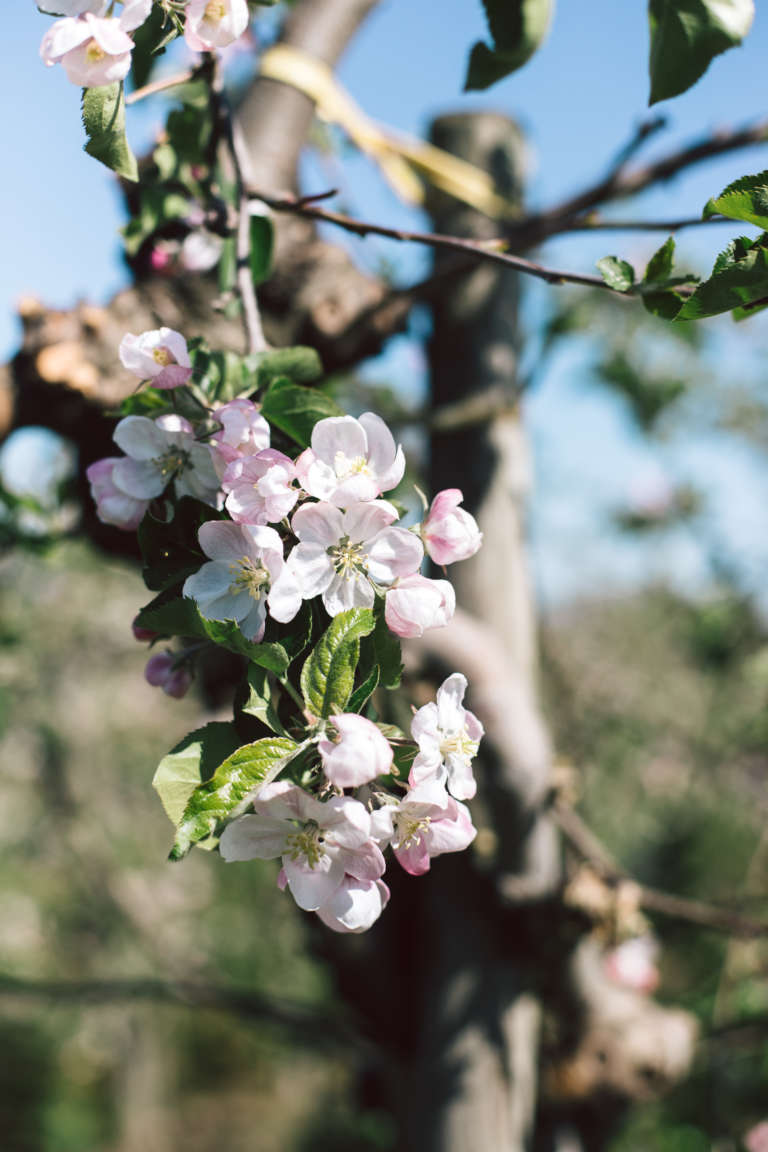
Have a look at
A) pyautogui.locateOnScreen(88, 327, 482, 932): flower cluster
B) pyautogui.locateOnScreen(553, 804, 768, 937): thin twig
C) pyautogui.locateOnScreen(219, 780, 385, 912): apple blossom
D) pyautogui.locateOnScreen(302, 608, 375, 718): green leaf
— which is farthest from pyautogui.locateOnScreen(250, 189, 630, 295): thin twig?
pyautogui.locateOnScreen(553, 804, 768, 937): thin twig

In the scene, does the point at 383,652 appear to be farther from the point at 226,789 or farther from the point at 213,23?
the point at 213,23

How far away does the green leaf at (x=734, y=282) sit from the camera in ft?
1.75

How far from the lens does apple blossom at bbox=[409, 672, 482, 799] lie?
1.64 ft

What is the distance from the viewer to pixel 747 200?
522 millimetres

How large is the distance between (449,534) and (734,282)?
0.83 ft

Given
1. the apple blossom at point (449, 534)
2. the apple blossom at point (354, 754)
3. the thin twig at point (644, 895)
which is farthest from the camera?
the thin twig at point (644, 895)

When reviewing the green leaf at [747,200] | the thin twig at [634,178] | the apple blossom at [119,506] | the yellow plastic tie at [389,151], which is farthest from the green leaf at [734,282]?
the yellow plastic tie at [389,151]

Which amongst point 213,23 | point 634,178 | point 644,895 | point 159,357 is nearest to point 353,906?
point 159,357

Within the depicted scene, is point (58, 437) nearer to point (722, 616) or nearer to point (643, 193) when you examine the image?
point (643, 193)

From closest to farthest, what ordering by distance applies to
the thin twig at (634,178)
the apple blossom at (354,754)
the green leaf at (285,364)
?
the apple blossom at (354,754) → the green leaf at (285,364) → the thin twig at (634,178)

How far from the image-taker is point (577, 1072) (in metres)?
1.44

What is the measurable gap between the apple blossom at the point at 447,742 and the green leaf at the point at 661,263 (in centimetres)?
34

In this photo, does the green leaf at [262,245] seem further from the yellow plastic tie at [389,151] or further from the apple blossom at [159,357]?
the yellow plastic tie at [389,151]

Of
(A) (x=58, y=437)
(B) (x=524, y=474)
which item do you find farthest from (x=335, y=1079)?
(A) (x=58, y=437)
